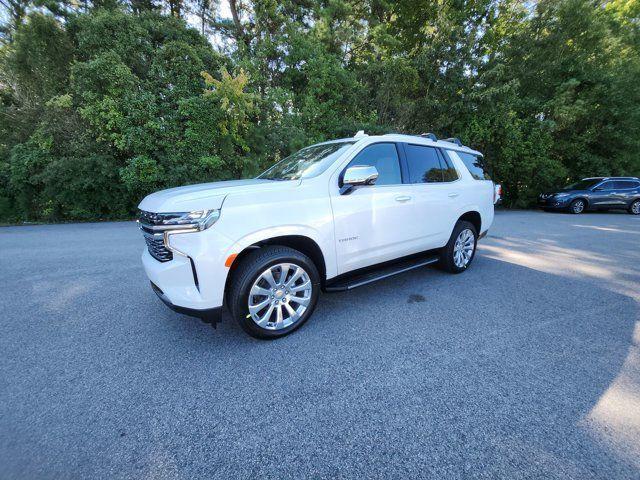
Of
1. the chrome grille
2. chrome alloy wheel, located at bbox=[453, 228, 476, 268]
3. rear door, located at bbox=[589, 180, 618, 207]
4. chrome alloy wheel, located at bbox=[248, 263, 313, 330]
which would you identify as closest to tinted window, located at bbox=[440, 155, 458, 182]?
chrome alloy wheel, located at bbox=[453, 228, 476, 268]

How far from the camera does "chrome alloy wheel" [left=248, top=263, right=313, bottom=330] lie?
2.49 metres

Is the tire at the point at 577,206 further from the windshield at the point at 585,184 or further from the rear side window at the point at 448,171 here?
the rear side window at the point at 448,171

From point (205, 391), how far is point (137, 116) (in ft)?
32.6

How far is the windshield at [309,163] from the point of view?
2.98 m

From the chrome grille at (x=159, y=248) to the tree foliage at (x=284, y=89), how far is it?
8.02 meters

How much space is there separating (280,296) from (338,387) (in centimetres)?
93

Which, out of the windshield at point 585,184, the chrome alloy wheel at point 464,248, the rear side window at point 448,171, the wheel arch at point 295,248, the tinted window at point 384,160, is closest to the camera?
the wheel arch at point 295,248

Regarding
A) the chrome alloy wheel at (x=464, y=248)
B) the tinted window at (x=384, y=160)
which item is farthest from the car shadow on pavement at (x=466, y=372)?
the tinted window at (x=384, y=160)

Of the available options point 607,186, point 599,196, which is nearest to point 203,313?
point 599,196

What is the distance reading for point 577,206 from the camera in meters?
12.0

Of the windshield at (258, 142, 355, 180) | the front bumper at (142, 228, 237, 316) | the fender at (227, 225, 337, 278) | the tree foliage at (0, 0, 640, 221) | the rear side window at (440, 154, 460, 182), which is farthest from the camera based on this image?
the tree foliage at (0, 0, 640, 221)

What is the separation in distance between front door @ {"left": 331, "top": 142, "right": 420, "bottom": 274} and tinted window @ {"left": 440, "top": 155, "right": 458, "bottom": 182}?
0.90 metres

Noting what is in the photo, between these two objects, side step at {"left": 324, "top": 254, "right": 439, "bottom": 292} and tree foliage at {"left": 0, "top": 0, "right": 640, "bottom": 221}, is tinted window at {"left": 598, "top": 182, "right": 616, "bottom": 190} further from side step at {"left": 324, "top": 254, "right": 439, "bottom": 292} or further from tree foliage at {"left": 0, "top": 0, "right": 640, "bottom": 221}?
side step at {"left": 324, "top": 254, "right": 439, "bottom": 292}

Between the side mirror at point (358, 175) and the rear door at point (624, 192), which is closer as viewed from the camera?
the side mirror at point (358, 175)
